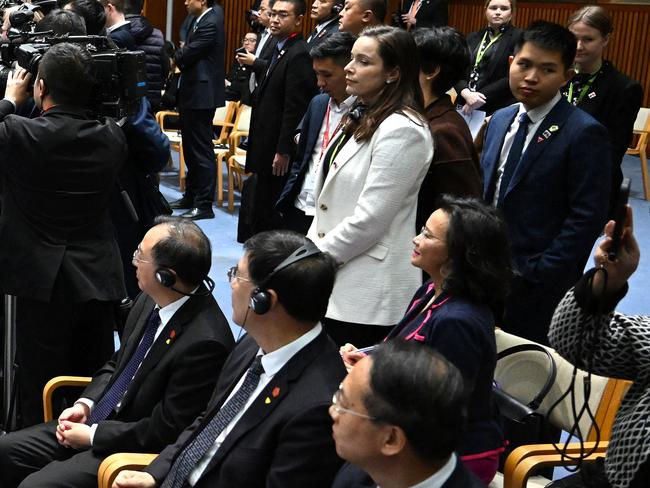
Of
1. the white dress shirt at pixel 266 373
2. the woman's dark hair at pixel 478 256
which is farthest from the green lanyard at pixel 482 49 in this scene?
the white dress shirt at pixel 266 373

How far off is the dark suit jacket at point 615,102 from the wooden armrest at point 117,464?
2.59 meters

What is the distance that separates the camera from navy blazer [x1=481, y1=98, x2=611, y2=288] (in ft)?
10.6

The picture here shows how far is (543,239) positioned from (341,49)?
120 cm

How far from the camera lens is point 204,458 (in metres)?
2.45

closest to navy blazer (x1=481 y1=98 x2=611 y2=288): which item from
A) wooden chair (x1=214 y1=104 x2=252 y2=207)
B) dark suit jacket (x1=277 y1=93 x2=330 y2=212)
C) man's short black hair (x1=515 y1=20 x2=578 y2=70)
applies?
man's short black hair (x1=515 y1=20 x2=578 y2=70)

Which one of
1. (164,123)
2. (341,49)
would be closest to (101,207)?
(341,49)

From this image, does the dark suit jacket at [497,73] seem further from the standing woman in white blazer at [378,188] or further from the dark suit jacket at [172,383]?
the dark suit jacket at [172,383]

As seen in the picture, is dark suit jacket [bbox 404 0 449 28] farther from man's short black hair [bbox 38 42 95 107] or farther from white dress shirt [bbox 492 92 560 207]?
man's short black hair [bbox 38 42 95 107]

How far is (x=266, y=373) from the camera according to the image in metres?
2.41

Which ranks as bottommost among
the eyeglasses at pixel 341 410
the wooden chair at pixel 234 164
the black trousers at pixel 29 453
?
the wooden chair at pixel 234 164

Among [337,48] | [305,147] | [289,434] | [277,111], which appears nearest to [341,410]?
[289,434]

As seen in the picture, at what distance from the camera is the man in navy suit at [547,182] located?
3248 mm

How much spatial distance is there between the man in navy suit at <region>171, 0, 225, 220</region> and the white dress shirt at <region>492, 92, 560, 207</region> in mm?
4013

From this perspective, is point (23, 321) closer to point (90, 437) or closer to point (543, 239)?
point (90, 437)
